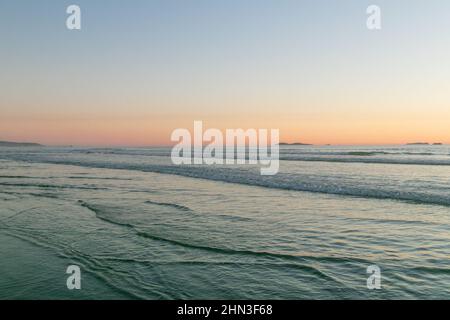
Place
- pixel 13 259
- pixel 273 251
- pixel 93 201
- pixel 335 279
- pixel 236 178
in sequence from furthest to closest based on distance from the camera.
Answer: pixel 236 178 → pixel 93 201 → pixel 273 251 → pixel 13 259 → pixel 335 279

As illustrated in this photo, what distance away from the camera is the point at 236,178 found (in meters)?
23.0

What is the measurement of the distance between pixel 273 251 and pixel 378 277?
6.97 feet

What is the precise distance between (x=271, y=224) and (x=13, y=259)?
6.04 meters
